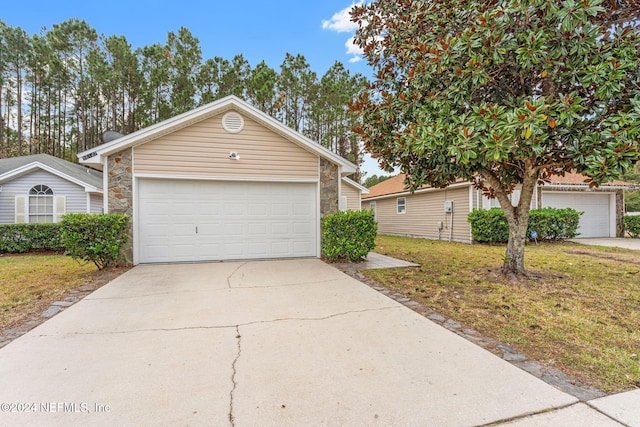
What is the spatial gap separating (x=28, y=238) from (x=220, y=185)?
7.56 metres

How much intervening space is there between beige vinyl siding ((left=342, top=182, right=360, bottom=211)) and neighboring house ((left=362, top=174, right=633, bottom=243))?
8.06 feet

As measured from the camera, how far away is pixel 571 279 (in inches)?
226

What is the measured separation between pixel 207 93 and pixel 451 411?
1855cm

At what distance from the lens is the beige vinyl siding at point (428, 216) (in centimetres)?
1263

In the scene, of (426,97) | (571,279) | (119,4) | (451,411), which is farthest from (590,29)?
(119,4)

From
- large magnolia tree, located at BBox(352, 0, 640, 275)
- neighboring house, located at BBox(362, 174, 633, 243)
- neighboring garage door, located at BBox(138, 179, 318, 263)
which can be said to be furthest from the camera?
neighboring house, located at BBox(362, 174, 633, 243)

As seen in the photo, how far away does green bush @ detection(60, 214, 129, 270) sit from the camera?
19.3ft

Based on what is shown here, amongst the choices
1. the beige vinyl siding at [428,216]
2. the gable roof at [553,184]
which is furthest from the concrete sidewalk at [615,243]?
the beige vinyl siding at [428,216]

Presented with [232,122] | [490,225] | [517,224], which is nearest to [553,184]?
[490,225]

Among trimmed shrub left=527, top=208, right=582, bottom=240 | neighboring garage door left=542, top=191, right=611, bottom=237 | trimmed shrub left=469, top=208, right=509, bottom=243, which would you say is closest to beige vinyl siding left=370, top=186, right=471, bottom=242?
trimmed shrub left=469, top=208, right=509, bottom=243

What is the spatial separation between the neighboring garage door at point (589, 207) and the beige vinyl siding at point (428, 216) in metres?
4.39

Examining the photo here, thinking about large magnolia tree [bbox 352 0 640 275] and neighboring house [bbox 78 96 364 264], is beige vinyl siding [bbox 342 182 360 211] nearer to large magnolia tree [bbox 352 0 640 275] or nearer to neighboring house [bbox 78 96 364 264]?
neighboring house [bbox 78 96 364 264]

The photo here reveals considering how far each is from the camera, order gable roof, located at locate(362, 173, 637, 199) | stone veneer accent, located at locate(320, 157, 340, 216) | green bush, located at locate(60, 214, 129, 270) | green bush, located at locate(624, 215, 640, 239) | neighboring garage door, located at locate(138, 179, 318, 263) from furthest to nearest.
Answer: green bush, located at locate(624, 215, 640, 239), gable roof, located at locate(362, 173, 637, 199), stone veneer accent, located at locate(320, 157, 340, 216), neighboring garage door, located at locate(138, 179, 318, 263), green bush, located at locate(60, 214, 129, 270)

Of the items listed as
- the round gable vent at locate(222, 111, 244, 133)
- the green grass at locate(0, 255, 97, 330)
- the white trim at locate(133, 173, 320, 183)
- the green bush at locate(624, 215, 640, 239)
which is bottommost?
the green grass at locate(0, 255, 97, 330)
